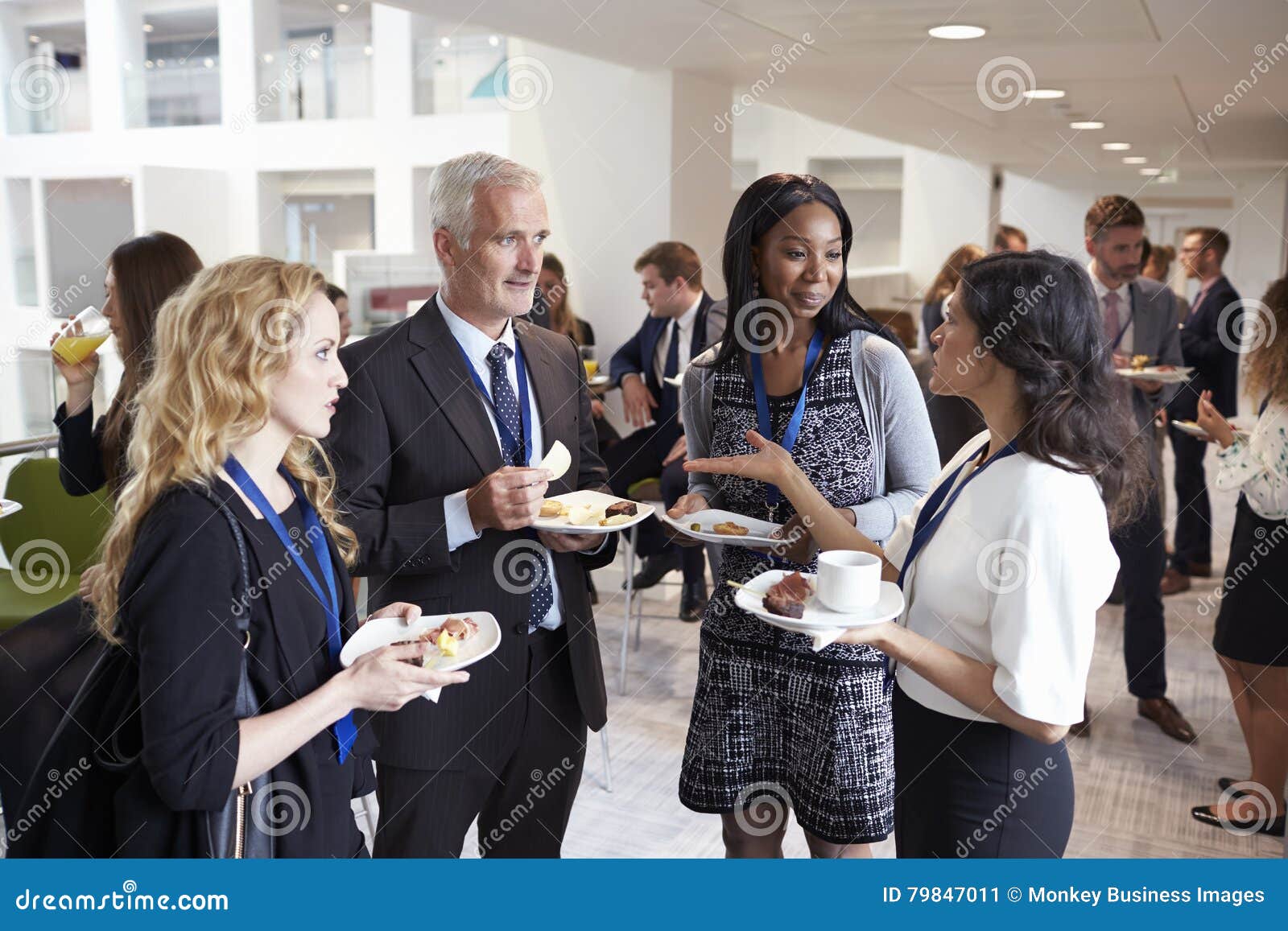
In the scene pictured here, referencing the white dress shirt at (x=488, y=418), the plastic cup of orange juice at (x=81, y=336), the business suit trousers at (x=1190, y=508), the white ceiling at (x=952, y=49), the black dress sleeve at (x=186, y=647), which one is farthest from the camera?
the business suit trousers at (x=1190, y=508)

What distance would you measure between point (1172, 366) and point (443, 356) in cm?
323

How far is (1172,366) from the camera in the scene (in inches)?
159

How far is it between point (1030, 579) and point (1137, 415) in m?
2.72

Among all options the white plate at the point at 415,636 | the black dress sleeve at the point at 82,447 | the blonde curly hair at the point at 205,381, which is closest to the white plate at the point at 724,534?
the white plate at the point at 415,636

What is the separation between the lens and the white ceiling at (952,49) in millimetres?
3615

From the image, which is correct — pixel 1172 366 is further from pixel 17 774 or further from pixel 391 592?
pixel 17 774

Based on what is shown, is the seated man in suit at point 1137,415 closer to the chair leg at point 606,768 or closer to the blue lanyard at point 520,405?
the chair leg at point 606,768

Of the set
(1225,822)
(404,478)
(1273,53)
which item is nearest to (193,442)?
(404,478)

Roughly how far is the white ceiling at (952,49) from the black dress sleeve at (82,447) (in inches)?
71.3

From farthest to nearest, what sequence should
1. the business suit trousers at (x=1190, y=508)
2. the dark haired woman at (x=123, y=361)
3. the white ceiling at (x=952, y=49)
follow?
the business suit trousers at (x=1190, y=508), the white ceiling at (x=952, y=49), the dark haired woman at (x=123, y=361)

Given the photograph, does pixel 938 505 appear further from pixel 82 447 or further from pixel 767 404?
pixel 82 447

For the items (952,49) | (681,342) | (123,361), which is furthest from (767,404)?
(952,49)

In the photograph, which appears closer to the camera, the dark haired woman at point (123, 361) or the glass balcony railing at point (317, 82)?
the dark haired woman at point (123, 361)

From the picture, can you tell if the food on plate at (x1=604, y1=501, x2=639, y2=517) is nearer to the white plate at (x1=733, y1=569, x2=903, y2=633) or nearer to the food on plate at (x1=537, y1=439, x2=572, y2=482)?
the food on plate at (x1=537, y1=439, x2=572, y2=482)
